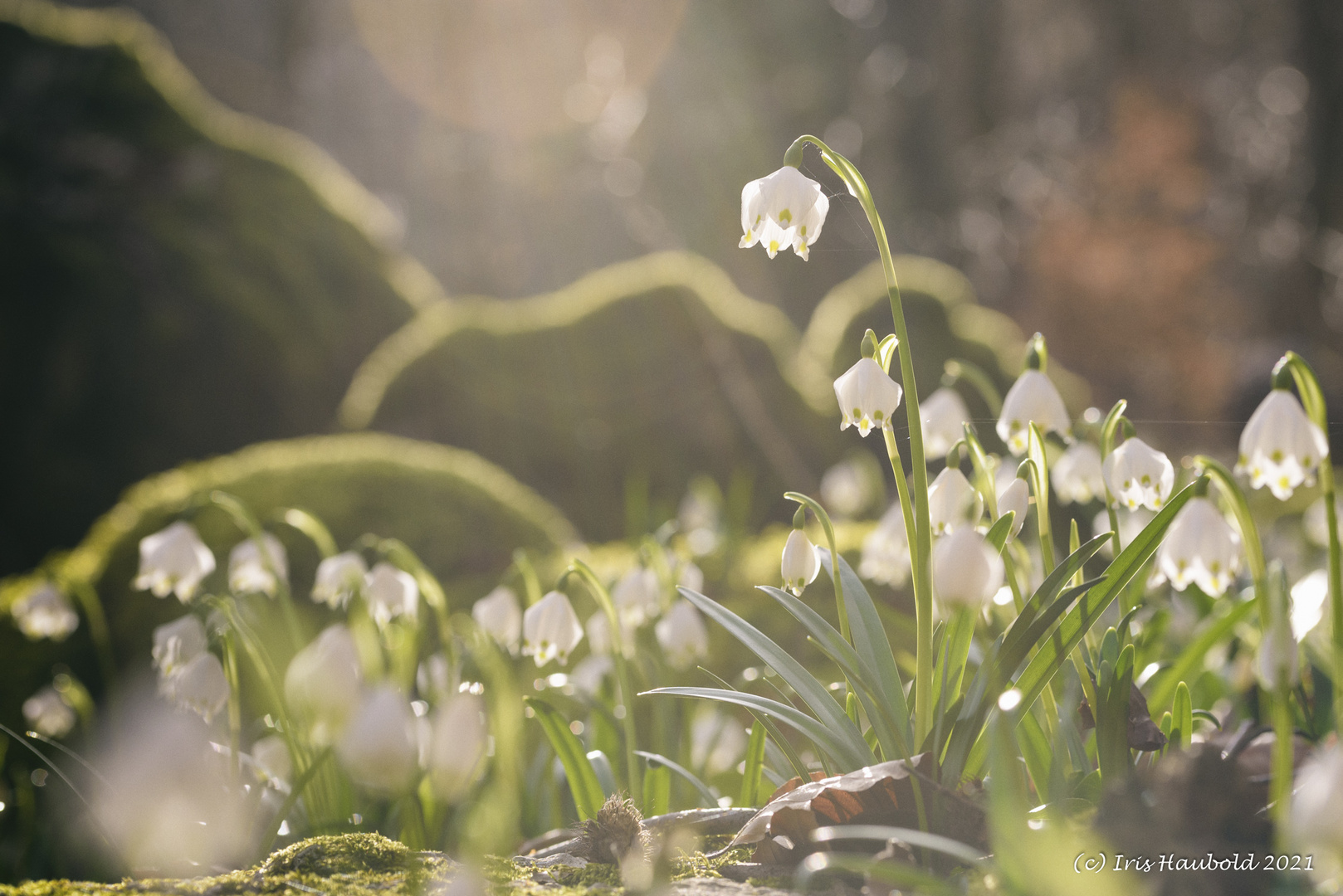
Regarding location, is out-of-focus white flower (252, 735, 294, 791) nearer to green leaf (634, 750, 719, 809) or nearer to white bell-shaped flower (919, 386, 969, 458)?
green leaf (634, 750, 719, 809)

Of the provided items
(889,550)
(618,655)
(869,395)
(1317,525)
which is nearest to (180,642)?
(618,655)

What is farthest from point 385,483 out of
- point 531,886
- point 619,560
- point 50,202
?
point 50,202

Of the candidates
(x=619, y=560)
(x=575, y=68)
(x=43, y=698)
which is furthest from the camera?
(x=575, y=68)

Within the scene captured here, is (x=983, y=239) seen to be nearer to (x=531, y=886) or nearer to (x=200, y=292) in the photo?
(x=200, y=292)

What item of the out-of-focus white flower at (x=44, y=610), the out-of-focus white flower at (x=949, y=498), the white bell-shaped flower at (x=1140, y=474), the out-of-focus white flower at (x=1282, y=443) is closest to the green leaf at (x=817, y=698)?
the out-of-focus white flower at (x=949, y=498)

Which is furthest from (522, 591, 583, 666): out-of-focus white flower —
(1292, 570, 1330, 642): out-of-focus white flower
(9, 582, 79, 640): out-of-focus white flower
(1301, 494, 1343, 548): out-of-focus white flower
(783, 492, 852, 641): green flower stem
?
(1301, 494, 1343, 548): out-of-focus white flower

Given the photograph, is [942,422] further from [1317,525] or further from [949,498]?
[1317,525]
